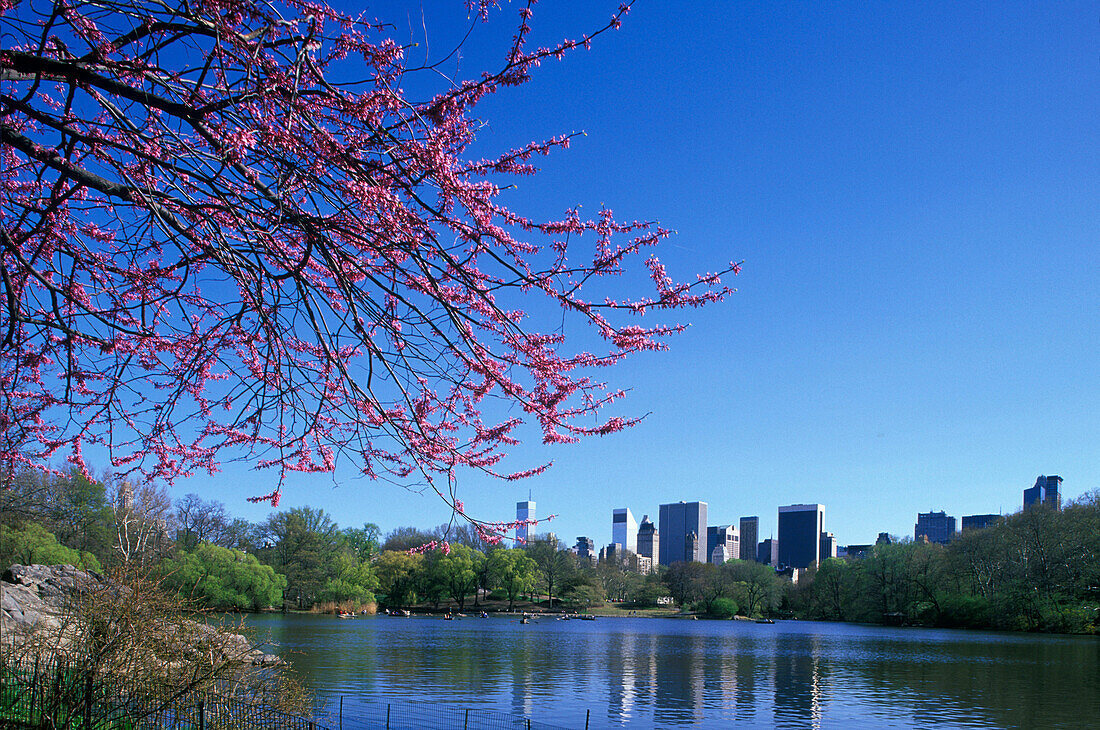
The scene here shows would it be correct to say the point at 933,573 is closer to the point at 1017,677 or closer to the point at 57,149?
the point at 1017,677

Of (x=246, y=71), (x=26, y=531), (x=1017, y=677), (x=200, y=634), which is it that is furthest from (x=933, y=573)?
(x=246, y=71)

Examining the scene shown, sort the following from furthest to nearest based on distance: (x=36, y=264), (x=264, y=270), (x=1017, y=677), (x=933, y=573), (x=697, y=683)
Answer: (x=933, y=573)
(x=1017, y=677)
(x=697, y=683)
(x=36, y=264)
(x=264, y=270)

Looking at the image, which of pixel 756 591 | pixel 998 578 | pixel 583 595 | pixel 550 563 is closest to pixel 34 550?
pixel 550 563

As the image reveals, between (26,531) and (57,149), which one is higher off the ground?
(57,149)

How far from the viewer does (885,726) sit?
22.8m

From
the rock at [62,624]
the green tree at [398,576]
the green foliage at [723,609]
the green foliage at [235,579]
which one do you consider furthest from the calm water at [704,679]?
the green foliage at [723,609]

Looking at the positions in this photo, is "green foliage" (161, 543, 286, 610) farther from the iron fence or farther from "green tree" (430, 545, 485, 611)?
the iron fence

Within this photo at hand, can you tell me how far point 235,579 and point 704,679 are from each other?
4378 cm

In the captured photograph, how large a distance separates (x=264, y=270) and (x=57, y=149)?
1.89m

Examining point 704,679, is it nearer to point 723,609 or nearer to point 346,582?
point 346,582

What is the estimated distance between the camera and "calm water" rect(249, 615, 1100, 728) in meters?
23.6

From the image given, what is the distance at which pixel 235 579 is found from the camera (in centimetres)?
6259

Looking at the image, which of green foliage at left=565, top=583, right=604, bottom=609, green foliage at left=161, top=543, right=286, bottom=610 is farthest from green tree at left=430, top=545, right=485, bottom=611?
green foliage at left=161, top=543, right=286, bottom=610

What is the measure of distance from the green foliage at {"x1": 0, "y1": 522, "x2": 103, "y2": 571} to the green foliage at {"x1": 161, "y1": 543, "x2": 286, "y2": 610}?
15896 mm
